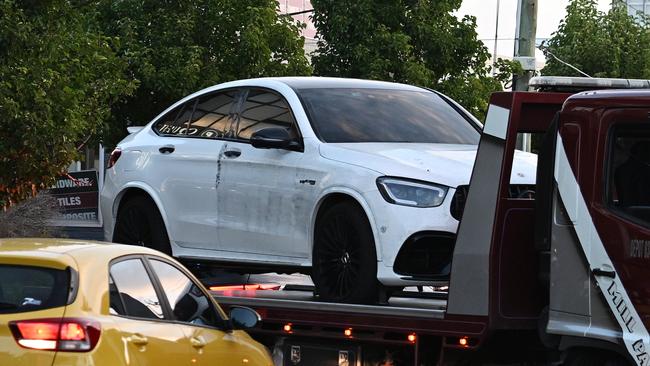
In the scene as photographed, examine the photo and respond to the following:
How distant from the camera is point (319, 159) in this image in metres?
9.05

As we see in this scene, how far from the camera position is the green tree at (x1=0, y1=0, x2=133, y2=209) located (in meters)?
13.6

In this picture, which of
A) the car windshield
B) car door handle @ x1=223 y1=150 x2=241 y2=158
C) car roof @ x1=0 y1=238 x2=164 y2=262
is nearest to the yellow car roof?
car roof @ x1=0 y1=238 x2=164 y2=262

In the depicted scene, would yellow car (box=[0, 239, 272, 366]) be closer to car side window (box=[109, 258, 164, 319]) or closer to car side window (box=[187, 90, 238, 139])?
car side window (box=[109, 258, 164, 319])

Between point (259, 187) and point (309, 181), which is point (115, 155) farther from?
point (309, 181)

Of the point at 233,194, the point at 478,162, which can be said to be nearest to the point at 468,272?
the point at 478,162

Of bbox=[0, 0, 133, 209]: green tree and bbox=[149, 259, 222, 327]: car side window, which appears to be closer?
bbox=[149, 259, 222, 327]: car side window

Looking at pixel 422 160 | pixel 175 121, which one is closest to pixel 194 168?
pixel 175 121

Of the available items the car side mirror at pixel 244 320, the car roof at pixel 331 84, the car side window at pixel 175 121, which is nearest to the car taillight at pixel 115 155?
the car side window at pixel 175 121

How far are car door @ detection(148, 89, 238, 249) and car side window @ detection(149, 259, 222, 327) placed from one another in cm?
256

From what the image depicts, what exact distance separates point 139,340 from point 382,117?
3879 mm

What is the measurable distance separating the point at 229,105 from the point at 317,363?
88.8 inches

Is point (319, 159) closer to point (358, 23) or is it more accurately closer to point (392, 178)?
point (392, 178)

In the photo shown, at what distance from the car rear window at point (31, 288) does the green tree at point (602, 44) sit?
26.7 meters

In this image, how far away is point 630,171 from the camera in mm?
7156
